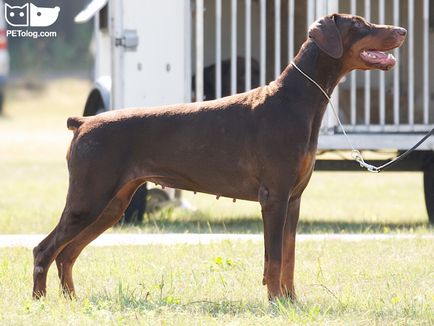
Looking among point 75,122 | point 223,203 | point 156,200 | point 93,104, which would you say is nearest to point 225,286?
point 75,122

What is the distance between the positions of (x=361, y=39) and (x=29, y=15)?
560 cm

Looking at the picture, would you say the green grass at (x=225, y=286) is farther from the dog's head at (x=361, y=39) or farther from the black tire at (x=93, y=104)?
the black tire at (x=93, y=104)

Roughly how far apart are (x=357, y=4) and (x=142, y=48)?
2.95 m

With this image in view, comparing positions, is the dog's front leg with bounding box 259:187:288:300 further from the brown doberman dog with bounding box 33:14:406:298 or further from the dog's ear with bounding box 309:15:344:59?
the dog's ear with bounding box 309:15:344:59

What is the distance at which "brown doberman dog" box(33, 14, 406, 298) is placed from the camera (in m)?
7.41

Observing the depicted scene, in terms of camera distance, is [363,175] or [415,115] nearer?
[415,115]

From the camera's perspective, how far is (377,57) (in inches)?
298

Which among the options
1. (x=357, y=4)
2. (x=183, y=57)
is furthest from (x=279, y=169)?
(x=357, y=4)

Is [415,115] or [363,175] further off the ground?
[415,115]

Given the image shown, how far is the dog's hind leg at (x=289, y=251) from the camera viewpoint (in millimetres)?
7641

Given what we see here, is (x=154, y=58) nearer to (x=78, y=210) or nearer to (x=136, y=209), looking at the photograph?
(x=136, y=209)

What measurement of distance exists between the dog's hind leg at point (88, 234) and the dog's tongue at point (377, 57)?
5.12 feet

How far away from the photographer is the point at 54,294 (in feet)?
25.3

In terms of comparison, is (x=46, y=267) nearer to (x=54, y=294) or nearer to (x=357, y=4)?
(x=54, y=294)
